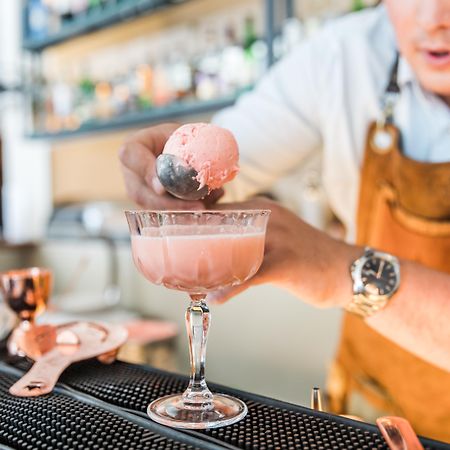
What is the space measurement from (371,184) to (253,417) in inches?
37.4

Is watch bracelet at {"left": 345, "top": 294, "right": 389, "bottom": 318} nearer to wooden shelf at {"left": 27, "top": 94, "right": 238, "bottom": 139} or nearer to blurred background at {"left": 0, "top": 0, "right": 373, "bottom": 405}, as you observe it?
blurred background at {"left": 0, "top": 0, "right": 373, "bottom": 405}

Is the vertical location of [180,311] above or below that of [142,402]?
below

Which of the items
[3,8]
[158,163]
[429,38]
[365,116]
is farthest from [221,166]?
[3,8]

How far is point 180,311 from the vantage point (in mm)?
2842

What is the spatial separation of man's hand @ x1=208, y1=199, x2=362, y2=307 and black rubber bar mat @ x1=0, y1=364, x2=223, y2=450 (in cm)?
29

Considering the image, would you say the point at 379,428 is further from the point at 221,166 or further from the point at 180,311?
the point at 180,311

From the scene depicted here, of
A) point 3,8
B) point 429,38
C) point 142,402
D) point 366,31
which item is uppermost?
point 3,8

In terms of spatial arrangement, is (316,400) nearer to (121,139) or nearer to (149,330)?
(149,330)

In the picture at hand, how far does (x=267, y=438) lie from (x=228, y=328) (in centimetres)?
202

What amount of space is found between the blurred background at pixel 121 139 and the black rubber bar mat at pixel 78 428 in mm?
1616

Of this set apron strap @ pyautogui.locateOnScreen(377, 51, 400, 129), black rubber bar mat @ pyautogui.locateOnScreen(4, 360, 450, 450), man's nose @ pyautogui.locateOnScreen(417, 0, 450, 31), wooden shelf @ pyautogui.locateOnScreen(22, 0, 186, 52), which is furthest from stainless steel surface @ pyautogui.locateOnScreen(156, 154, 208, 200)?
wooden shelf @ pyautogui.locateOnScreen(22, 0, 186, 52)

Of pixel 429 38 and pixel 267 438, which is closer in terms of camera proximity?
pixel 267 438

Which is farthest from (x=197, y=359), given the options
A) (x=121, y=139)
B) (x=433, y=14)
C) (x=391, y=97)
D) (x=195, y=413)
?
(x=121, y=139)

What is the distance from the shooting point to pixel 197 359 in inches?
30.9
